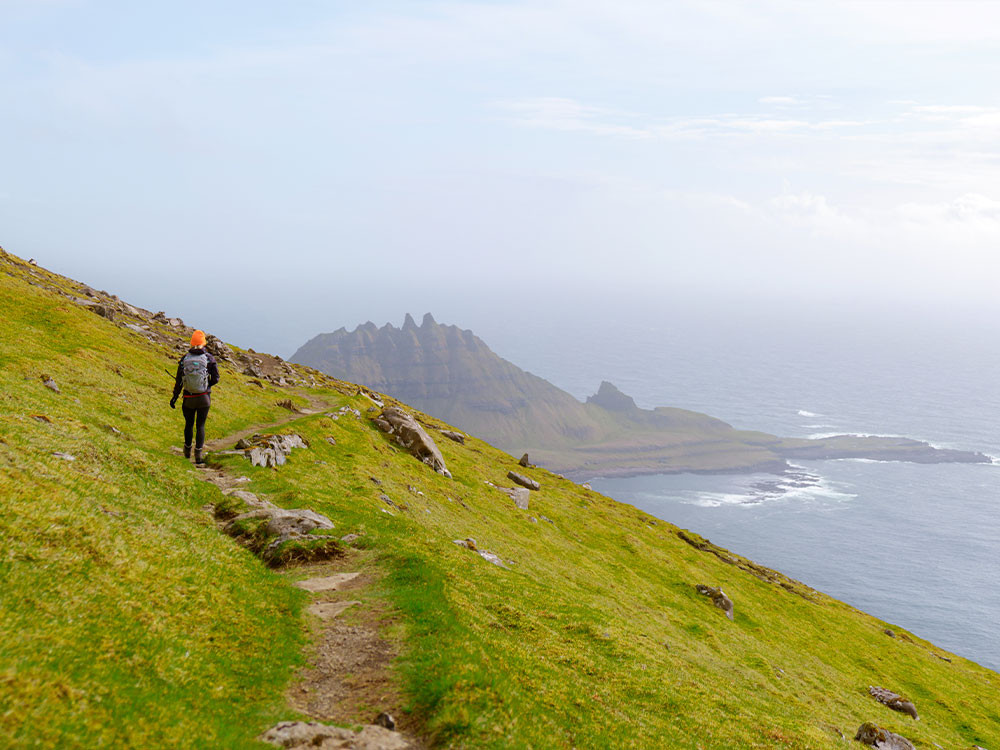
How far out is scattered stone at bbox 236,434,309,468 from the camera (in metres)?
36.9

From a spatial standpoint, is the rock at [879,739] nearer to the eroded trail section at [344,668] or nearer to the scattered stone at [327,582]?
the eroded trail section at [344,668]

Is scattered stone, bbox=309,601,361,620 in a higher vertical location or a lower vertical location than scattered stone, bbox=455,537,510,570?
higher

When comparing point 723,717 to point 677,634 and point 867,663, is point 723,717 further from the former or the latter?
point 867,663

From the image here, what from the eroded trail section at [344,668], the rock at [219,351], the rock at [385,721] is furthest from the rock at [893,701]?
the rock at [219,351]

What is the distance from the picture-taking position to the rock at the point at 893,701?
1956 inches

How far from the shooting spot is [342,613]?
1958cm

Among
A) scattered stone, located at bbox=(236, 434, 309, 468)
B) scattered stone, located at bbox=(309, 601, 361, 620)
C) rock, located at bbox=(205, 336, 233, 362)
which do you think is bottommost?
scattered stone, located at bbox=(309, 601, 361, 620)

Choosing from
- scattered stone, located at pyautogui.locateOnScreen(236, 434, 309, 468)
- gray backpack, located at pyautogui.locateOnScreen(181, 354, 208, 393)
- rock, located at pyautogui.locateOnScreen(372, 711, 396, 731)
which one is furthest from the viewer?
scattered stone, located at pyautogui.locateOnScreen(236, 434, 309, 468)

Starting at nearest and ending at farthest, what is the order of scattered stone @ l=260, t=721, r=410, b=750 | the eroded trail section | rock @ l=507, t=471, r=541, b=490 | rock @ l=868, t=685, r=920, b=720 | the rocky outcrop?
scattered stone @ l=260, t=721, r=410, b=750, the eroded trail section, the rocky outcrop, rock @ l=868, t=685, r=920, b=720, rock @ l=507, t=471, r=541, b=490

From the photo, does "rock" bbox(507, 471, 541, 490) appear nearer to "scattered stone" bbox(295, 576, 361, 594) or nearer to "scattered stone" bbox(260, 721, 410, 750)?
"scattered stone" bbox(295, 576, 361, 594)

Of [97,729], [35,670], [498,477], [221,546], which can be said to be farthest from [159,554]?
[498,477]

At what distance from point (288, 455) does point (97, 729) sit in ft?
109

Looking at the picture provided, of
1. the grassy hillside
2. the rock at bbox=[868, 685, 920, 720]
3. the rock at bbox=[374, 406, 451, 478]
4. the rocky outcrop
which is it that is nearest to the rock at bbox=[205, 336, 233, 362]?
the grassy hillside

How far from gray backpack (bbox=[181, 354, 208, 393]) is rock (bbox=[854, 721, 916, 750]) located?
41.3 meters
